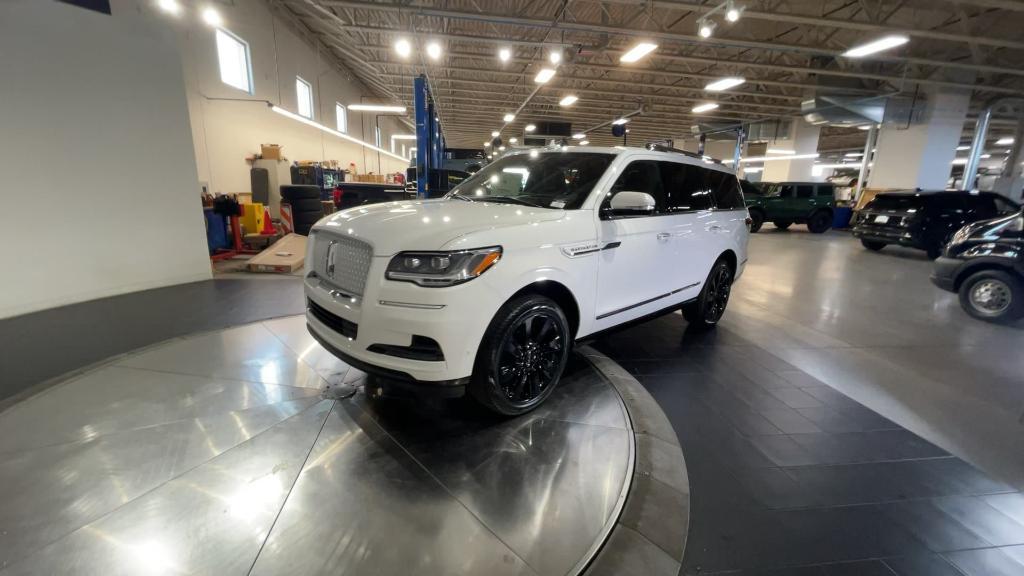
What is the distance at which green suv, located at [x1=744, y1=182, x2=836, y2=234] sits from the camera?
47.4 ft

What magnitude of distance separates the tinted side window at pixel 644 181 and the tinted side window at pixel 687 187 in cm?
11

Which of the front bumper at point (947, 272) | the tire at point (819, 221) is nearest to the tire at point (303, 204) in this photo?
the front bumper at point (947, 272)

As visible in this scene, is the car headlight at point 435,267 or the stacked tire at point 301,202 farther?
the stacked tire at point 301,202

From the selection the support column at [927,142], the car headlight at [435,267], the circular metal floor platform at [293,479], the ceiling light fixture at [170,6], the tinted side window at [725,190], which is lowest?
the circular metal floor platform at [293,479]

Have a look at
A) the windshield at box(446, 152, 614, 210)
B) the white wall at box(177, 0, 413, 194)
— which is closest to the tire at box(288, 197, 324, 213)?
the white wall at box(177, 0, 413, 194)

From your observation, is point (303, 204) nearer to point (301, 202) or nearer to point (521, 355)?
point (301, 202)

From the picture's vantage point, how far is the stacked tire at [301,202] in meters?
8.88

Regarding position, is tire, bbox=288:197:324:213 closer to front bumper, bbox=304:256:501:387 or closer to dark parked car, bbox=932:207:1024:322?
front bumper, bbox=304:256:501:387

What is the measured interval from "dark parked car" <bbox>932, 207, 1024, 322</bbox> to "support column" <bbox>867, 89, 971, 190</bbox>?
1197cm

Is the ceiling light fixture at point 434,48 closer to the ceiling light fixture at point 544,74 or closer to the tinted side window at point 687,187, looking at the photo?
the ceiling light fixture at point 544,74

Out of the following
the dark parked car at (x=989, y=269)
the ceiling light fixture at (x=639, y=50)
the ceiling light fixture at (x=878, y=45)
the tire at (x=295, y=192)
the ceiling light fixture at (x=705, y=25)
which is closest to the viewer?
the dark parked car at (x=989, y=269)

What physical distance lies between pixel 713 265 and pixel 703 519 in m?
2.86

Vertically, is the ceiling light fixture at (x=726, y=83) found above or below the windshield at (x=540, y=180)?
above

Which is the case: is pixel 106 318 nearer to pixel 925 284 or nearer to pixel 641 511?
pixel 641 511
